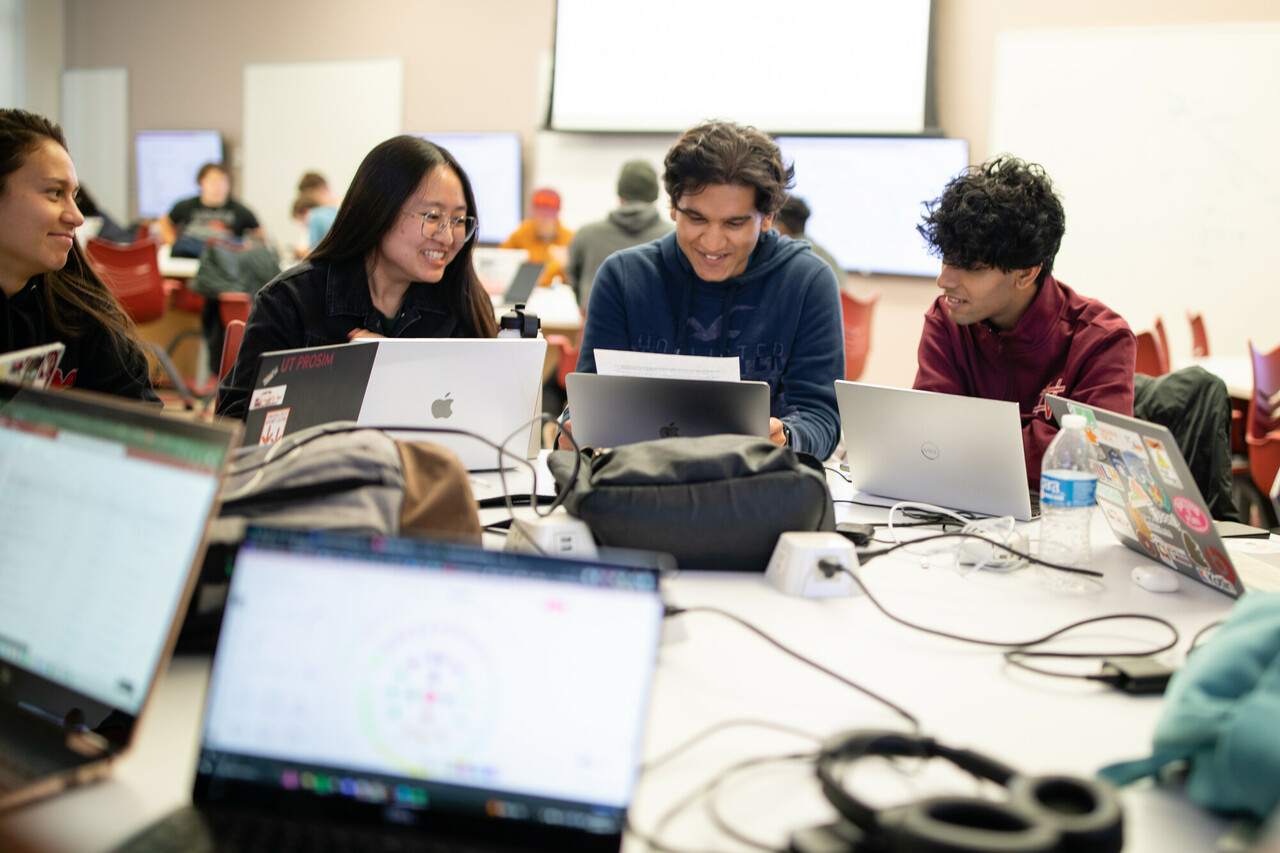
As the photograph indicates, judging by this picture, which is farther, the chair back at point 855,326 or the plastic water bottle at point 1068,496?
the chair back at point 855,326

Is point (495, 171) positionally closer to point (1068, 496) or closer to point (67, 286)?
point (67, 286)

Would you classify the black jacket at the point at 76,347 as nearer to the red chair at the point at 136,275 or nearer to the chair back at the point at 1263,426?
the chair back at the point at 1263,426

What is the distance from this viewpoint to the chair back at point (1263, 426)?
9.82ft

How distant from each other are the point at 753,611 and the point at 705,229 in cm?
113

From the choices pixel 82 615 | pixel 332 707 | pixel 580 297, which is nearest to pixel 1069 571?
pixel 332 707

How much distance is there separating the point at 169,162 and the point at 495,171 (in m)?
3.00

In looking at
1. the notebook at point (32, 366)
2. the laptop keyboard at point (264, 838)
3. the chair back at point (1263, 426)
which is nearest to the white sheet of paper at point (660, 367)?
the notebook at point (32, 366)

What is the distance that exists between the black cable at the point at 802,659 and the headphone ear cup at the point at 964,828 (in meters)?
0.25

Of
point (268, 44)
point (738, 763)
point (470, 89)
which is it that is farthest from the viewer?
point (268, 44)

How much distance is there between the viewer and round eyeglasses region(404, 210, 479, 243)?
2.01 m

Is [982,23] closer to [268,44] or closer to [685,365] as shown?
[685,365]

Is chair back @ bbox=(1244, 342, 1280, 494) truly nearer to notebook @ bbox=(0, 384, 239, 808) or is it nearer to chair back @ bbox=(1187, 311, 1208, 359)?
chair back @ bbox=(1187, 311, 1208, 359)

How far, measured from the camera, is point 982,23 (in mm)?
4930

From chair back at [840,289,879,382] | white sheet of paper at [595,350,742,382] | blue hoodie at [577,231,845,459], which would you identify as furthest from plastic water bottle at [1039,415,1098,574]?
chair back at [840,289,879,382]
